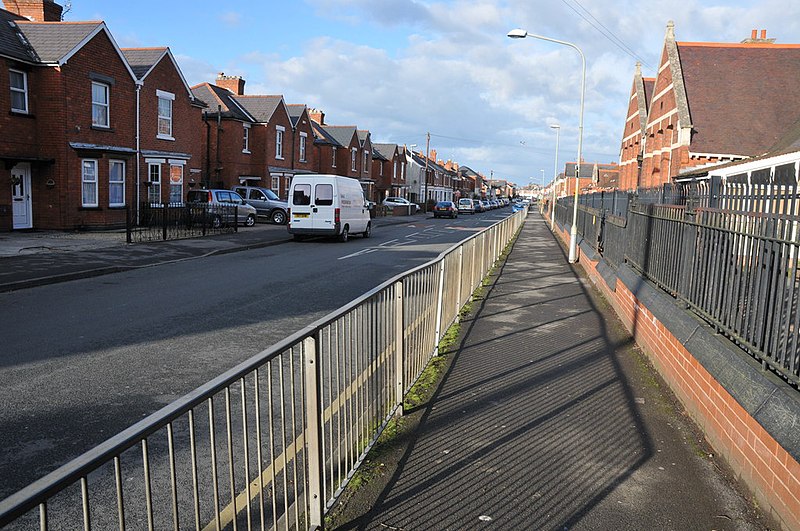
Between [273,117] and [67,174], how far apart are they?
59.1 feet

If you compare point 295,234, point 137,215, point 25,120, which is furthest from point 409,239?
point 25,120

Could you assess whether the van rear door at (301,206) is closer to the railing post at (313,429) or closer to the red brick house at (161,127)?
the red brick house at (161,127)

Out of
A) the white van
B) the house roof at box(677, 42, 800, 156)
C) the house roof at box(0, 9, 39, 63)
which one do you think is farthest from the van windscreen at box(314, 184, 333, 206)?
the house roof at box(677, 42, 800, 156)

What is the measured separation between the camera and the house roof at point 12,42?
64.9 ft

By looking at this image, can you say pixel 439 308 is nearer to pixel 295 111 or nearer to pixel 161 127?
pixel 161 127

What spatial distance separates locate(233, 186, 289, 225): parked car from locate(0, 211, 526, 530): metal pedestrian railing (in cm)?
2614

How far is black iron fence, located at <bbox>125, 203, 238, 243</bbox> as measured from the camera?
65.6 ft

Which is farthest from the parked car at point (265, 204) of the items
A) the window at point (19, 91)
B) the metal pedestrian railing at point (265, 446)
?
the metal pedestrian railing at point (265, 446)

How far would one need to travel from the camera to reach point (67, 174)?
69.4ft

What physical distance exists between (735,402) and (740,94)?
3104cm

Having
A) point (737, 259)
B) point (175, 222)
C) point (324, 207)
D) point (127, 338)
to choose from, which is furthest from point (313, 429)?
point (175, 222)

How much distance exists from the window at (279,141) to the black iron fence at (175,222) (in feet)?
48.1

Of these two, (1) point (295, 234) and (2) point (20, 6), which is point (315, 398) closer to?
(1) point (295, 234)

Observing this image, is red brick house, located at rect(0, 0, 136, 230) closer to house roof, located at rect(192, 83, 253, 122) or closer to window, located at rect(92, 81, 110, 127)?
window, located at rect(92, 81, 110, 127)
